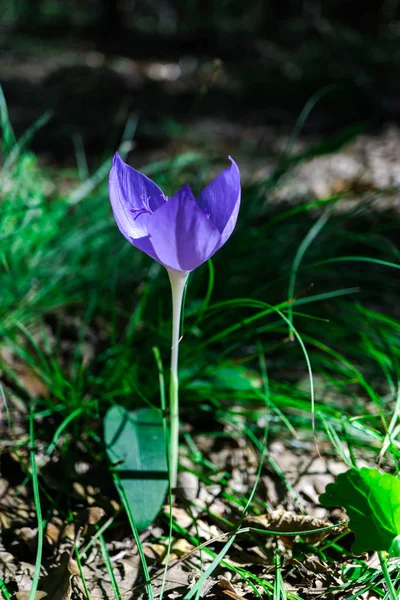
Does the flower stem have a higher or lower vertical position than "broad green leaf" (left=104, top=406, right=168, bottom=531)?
higher

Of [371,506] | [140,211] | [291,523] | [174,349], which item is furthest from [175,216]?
[291,523]

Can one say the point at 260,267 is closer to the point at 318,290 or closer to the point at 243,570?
the point at 318,290

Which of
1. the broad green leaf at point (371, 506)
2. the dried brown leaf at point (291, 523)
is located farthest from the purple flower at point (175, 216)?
the dried brown leaf at point (291, 523)

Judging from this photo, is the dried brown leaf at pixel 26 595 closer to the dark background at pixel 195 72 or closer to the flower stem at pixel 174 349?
the flower stem at pixel 174 349

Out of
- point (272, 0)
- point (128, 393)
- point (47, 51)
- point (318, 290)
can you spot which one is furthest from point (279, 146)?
point (272, 0)

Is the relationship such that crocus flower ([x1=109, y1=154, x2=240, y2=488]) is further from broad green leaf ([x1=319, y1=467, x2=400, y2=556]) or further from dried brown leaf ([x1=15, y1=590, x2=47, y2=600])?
dried brown leaf ([x1=15, y1=590, x2=47, y2=600])

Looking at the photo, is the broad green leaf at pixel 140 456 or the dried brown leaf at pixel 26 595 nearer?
the dried brown leaf at pixel 26 595

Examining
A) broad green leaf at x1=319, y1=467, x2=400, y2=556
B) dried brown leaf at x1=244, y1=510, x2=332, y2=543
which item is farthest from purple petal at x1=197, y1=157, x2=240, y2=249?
dried brown leaf at x1=244, y1=510, x2=332, y2=543

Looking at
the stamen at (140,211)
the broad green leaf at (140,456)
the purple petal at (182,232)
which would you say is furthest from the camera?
the broad green leaf at (140,456)
